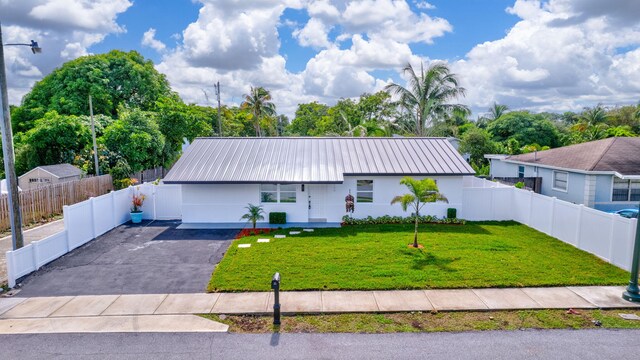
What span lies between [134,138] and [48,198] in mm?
9904

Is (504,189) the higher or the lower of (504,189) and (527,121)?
the lower

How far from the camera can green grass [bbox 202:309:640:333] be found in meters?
9.23

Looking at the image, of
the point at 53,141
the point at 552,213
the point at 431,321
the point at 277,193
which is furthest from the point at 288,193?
the point at 53,141

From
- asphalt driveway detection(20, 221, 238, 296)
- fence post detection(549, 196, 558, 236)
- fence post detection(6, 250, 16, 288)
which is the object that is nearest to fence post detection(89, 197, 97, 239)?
asphalt driveway detection(20, 221, 238, 296)

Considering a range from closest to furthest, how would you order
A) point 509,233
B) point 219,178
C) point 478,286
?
point 478,286 < point 509,233 < point 219,178

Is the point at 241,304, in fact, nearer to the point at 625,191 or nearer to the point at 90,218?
the point at 90,218

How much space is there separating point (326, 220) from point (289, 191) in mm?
2305

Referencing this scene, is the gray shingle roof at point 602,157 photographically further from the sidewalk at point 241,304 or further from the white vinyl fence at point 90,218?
the white vinyl fence at point 90,218

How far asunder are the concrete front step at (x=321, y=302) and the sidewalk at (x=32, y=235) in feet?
12.6

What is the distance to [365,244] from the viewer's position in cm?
1567

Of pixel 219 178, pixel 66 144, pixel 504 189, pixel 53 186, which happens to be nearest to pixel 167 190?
pixel 219 178

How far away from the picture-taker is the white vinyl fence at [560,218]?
510 inches

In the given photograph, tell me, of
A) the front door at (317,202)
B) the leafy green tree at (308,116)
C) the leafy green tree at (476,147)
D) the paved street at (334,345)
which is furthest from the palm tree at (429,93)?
the leafy green tree at (308,116)

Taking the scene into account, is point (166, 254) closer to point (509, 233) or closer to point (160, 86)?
point (509, 233)
